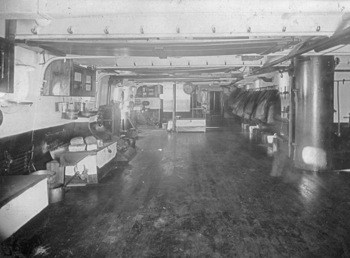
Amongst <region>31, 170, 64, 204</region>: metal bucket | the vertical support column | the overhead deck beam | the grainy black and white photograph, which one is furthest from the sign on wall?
the overhead deck beam

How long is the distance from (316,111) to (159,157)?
12.3 ft

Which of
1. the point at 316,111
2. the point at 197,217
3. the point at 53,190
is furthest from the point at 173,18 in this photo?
the point at 316,111

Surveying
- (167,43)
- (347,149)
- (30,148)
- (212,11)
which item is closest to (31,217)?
(30,148)

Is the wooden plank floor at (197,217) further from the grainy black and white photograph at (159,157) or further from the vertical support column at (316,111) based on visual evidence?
the vertical support column at (316,111)

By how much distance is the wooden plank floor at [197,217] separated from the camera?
2.37m

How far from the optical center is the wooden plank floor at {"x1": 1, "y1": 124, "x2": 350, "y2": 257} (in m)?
2.37

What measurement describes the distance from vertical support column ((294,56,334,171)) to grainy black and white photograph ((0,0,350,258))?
2 cm

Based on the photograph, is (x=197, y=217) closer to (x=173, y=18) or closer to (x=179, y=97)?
(x=173, y=18)

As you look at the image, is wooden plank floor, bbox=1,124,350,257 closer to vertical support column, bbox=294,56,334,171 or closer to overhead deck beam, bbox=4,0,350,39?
vertical support column, bbox=294,56,334,171

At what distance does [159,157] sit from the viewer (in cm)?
648

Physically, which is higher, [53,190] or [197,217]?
[53,190]

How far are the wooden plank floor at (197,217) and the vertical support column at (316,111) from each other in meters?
0.37

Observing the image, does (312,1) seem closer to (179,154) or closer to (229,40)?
(229,40)

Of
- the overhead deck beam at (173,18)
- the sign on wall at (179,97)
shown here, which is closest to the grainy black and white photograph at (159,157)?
the overhead deck beam at (173,18)
